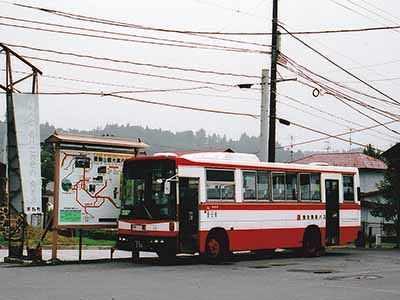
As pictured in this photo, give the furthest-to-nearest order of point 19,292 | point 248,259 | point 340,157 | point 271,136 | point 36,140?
point 340,157
point 271,136
point 248,259
point 36,140
point 19,292

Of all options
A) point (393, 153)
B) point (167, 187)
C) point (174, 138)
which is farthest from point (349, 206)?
point (174, 138)

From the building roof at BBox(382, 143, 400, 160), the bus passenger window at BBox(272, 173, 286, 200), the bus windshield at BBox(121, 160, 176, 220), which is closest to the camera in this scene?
the bus windshield at BBox(121, 160, 176, 220)

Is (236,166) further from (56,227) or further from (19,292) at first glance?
(19,292)

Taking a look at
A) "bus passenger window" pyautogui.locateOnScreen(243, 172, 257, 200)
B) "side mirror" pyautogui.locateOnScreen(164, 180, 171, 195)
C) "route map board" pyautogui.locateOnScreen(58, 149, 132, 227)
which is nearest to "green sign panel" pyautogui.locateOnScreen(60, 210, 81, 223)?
"route map board" pyautogui.locateOnScreen(58, 149, 132, 227)

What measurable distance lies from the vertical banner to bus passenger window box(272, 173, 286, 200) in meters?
7.72

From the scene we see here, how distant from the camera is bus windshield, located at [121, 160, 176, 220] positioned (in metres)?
20.8

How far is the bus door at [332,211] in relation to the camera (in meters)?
26.3

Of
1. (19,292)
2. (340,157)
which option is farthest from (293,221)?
(340,157)

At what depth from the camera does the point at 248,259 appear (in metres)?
24.4

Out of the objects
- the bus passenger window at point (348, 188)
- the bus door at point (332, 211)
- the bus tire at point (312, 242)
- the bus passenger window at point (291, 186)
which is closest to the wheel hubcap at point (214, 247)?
the bus passenger window at point (291, 186)

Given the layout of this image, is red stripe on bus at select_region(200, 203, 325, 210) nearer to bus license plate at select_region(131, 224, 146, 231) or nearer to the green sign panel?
bus license plate at select_region(131, 224, 146, 231)

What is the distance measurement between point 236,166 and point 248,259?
3.64 meters

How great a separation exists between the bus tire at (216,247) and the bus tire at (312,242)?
171 inches

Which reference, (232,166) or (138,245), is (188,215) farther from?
(232,166)
